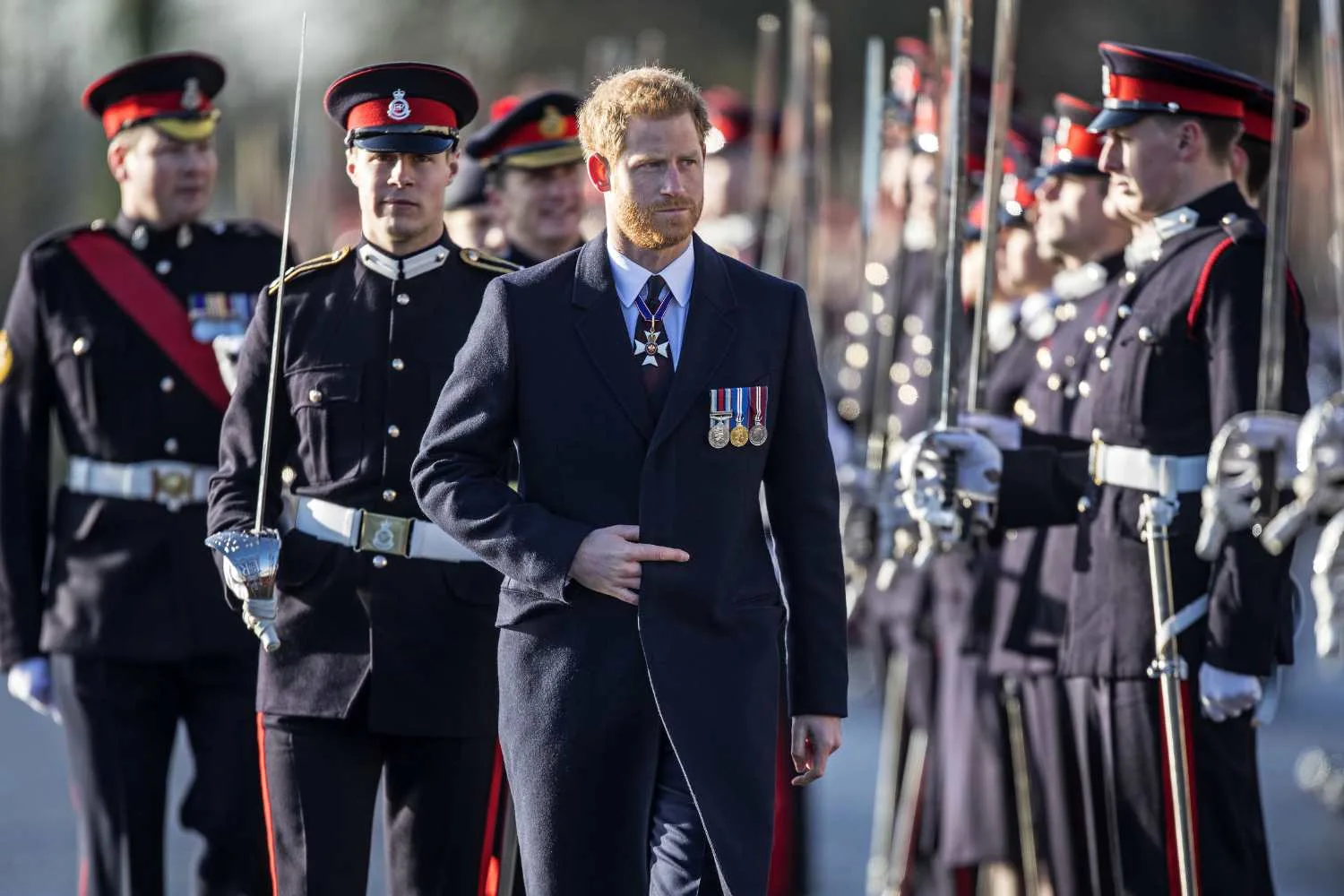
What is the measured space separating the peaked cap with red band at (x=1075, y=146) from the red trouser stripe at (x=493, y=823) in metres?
2.68

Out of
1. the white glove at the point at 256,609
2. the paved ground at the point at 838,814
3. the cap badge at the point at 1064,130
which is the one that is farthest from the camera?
the paved ground at the point at 838,814

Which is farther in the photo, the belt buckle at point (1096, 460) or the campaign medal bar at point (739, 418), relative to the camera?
the belt buckle at point (1096, 460)

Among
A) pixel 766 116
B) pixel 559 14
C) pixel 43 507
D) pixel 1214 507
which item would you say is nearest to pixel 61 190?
pixel 559 14

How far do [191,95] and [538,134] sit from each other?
1.01 metres

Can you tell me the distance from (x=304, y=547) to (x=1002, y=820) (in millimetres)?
2725

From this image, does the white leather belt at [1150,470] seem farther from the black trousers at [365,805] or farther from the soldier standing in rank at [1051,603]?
the black trousers at [365,805]

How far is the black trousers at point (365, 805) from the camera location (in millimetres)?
5793

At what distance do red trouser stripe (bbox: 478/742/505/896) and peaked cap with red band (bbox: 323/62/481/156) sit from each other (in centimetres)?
129

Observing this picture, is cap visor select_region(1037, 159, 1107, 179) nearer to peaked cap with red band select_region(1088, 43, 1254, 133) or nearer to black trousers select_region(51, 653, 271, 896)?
peaked cap with red band select_region(1088, 43, 1254, 133)

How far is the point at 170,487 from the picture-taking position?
22.9 feet

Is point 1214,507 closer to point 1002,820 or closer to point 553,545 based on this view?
point 553,545

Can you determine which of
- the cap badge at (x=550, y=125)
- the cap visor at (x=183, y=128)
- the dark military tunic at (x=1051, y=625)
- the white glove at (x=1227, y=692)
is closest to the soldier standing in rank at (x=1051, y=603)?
the dark military tunic at (x=1051, y=625)

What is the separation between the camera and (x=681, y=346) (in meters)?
5.11

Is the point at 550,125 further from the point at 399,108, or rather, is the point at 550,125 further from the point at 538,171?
the point at 399,108
